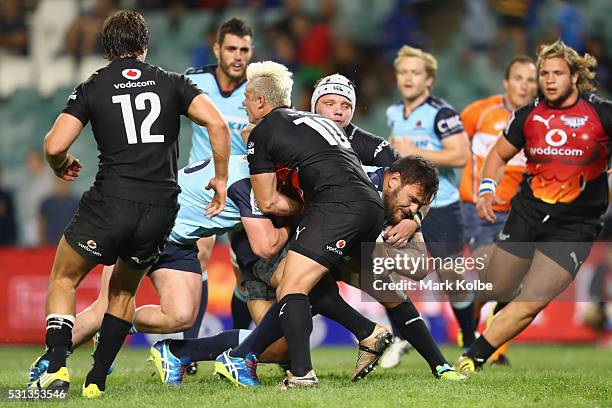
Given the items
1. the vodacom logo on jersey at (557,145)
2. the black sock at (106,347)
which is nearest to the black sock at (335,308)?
the black sock at (106,347)

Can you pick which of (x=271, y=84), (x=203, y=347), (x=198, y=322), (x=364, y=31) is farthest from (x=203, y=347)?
(x=364, y=31)

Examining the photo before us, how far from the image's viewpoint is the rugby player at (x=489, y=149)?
9.59m

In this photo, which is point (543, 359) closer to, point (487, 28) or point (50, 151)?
point (50, 151)

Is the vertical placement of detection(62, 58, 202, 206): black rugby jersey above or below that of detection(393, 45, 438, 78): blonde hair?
below

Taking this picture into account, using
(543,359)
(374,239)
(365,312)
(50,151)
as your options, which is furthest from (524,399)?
(365,312)

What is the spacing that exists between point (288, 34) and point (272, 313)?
9.90 meters

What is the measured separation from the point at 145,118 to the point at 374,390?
216cm

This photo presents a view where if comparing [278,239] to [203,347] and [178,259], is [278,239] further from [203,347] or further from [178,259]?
[178,259]

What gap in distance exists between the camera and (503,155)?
8.02 meters

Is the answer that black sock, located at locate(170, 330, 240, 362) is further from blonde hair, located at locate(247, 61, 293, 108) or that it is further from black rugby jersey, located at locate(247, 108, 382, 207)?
blonde hair, located at locate(247, 61, 293, 108)

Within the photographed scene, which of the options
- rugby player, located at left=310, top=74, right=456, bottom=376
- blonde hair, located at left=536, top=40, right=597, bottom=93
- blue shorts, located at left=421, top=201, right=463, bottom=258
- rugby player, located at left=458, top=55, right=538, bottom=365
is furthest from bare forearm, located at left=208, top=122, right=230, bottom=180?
rugby player, located at left=458, top=55, right=538, bottom=365

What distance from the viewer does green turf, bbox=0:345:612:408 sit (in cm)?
562

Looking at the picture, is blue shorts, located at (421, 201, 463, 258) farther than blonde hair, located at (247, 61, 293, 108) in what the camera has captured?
Yes

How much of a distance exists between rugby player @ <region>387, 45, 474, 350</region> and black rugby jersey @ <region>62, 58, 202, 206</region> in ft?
12.0
